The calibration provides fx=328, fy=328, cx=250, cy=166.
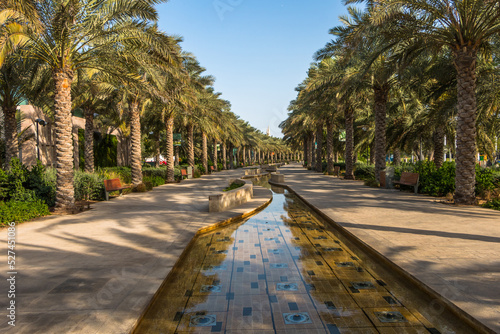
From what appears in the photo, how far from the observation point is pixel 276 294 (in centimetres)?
441

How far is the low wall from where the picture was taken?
1055 cm

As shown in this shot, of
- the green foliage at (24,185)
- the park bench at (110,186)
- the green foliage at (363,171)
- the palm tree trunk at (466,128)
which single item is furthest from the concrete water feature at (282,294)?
the green foliage at (363,171)

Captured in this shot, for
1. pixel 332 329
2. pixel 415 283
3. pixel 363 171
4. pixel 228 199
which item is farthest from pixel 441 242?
pixel 363 171

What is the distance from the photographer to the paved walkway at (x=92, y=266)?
3605 millimetres

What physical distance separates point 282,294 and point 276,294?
81 mm

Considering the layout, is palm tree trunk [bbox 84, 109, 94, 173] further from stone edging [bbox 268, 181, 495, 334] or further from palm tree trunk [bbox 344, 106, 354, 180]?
palm tree trunk [bbox 344, 106, 354, 180]

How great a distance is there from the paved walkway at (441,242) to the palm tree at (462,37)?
143cm

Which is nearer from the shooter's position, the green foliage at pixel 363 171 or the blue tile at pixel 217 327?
the blue tile at pixel 217 327

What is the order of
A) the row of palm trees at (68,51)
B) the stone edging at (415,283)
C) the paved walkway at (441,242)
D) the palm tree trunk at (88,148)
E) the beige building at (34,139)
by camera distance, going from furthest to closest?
the beige building at (34,139)
the palm tree trunk at (88,148)
the row of palm trees at (68,51)
the paved walkway at (441,242)
the stone edging at (415,283)

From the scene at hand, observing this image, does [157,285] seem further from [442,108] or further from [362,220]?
[442,108]

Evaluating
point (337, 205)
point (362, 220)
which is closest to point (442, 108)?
point (337, 205)

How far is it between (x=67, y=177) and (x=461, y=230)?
11.5m

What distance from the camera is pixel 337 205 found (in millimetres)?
11398

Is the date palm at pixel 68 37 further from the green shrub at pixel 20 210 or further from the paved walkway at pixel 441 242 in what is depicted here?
the paved walkway at pixel 441 242
